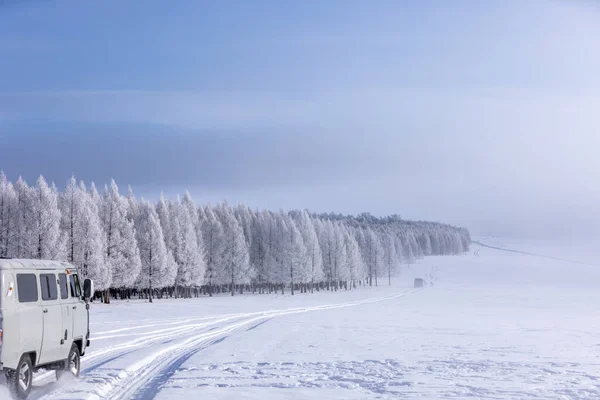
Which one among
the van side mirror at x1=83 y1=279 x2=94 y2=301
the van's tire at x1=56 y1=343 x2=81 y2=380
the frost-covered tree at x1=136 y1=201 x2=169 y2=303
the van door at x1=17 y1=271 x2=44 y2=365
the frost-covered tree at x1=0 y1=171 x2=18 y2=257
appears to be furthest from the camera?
the frost-covered tree at x1=136 y1=201 x2=169 y2=303

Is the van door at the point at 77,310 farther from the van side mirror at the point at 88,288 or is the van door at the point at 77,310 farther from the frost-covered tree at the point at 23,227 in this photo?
the frost-covered tree at the point at 23,227

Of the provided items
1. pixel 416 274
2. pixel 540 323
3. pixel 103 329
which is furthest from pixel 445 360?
pixel 416 274

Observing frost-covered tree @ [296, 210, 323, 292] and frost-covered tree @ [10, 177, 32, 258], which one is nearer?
frost-covered tree @ [10, 177, 32, 258]

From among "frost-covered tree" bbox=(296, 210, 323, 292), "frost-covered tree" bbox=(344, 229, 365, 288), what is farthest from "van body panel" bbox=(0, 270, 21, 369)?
"frost-covered tree" bbox=(344, 229, 365, 288)

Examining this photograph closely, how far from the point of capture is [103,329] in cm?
3422

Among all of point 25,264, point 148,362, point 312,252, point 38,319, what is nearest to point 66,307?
point 38,319

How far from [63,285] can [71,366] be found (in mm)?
2233

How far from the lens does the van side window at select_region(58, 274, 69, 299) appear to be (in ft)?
55.7

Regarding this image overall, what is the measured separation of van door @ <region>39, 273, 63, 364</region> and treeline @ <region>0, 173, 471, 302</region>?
185 feet

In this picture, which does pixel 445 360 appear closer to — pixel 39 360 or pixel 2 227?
pixel 39 360

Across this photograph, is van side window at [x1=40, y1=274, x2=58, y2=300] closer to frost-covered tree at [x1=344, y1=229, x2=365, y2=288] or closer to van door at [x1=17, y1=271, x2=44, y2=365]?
van door at [x1=17, y1=271, x2=44, y2=365]

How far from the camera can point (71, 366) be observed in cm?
1745

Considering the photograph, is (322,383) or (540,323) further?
(540,323)

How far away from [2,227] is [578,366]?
245 ft
